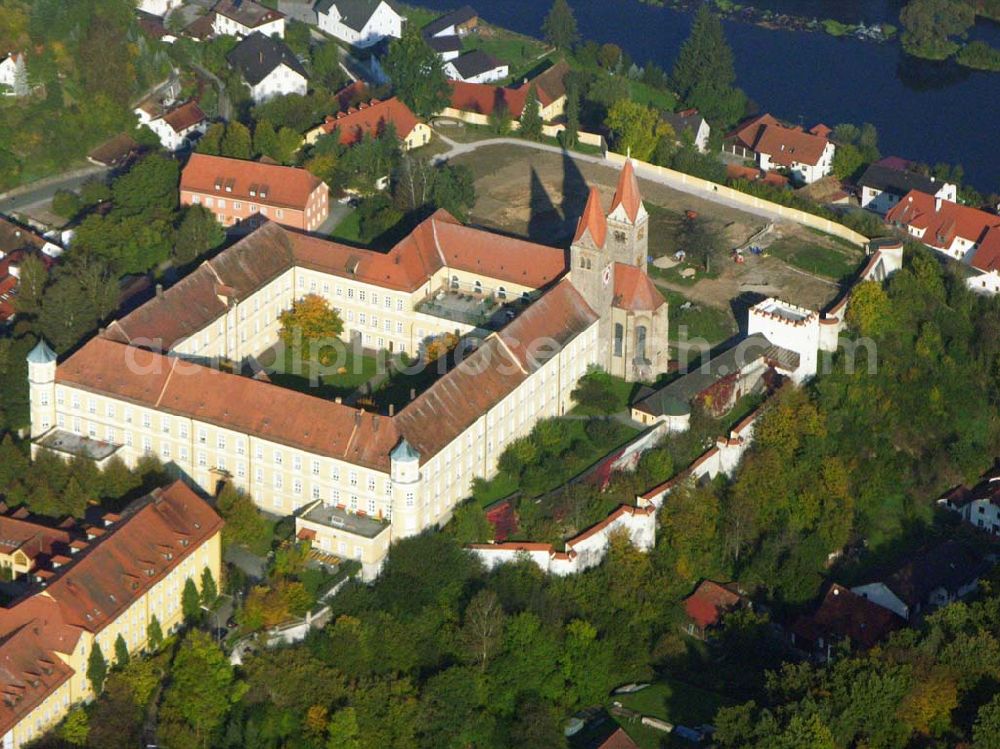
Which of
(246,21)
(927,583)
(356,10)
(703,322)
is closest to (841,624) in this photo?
(927,583)

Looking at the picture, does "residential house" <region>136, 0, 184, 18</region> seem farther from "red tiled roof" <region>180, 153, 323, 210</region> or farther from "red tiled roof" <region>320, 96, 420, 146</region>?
"red tiled roof" <region>180, 153, 323, 210</region>

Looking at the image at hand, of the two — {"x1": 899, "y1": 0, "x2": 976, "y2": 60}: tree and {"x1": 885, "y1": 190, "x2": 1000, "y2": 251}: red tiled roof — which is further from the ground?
{"x1": 885, "y1": 190, "x2": 1000, "y2": 251}: red tiled roof

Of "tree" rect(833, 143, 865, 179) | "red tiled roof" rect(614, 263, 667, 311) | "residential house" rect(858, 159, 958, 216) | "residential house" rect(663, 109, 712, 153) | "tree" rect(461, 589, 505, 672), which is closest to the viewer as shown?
"tree" rect(461, 589, 505, 672)

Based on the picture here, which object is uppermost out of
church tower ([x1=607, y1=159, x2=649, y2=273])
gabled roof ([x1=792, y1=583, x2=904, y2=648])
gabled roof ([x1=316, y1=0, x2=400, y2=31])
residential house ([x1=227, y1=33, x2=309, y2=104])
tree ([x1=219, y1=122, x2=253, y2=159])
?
church tower ([x1=607, y1=159, x2=649, y2=273])

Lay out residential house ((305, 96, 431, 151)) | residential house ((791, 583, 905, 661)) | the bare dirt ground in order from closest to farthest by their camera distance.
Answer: residential house ((791, 583, 905, 661)), the bare dirt ground, residential house ((305, 96, 431, 151))

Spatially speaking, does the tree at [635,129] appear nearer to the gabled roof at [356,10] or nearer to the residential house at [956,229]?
the residential house at [956,229]

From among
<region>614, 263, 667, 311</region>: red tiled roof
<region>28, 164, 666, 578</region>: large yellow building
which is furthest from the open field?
<region>28, 164, 666, 578</region>: large yellow building
